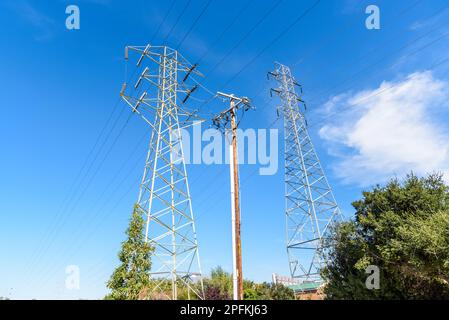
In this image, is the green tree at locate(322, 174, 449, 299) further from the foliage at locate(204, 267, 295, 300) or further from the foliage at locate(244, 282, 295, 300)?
the foliage at locate(244, 282, 295, 300)

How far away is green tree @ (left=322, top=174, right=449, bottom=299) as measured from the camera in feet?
60.1

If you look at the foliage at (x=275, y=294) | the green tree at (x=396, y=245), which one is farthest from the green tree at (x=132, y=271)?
the foliage at (x=275, y=294)

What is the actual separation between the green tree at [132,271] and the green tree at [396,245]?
13.9m

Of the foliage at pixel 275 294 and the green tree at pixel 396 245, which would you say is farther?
the foliage at pixel 275 294

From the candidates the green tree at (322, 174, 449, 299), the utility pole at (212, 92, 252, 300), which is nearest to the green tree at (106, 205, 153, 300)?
the utility pole at (212, 92, 252, 300)

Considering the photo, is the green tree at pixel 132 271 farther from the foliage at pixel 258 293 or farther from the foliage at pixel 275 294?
the foliage at pixel 275 294

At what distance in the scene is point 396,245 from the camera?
19.7 meters

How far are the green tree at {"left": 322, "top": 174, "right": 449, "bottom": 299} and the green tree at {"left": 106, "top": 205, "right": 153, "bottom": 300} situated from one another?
1392 cm

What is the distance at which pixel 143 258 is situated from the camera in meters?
19.2

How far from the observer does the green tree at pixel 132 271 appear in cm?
1831
